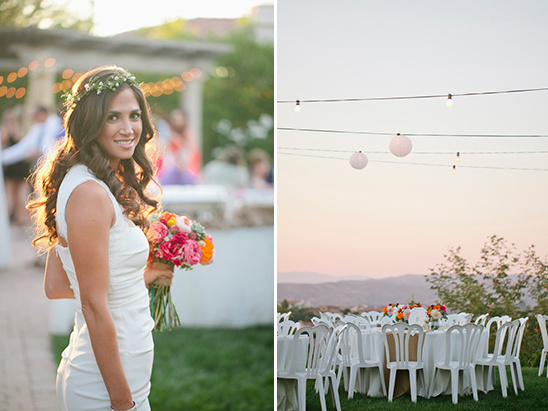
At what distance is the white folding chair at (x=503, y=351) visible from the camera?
3496 mm

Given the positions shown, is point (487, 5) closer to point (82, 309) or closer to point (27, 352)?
point (82, 309)

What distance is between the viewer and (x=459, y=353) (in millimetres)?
3602

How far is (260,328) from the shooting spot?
6086 millimetres

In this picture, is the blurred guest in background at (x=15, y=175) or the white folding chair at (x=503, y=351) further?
the blurred guest in background at (x=15, y=175)

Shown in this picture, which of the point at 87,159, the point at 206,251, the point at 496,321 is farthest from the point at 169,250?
the point at 496,321

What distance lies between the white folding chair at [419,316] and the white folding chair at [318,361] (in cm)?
42

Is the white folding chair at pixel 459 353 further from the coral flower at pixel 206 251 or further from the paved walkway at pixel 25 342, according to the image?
the paved walkway at pixel 25 342

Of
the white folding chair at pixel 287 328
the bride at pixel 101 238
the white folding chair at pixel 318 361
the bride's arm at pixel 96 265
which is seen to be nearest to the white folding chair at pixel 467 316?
the white folding chair at pixel 318 361

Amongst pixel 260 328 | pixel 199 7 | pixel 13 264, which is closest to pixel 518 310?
pixel 260 328

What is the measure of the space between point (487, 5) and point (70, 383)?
2.79 metres

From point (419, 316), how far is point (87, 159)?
2.05 meters

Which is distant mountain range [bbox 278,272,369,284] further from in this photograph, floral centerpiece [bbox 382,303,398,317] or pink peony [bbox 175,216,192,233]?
pink peony [bbox 175,216,192,233]

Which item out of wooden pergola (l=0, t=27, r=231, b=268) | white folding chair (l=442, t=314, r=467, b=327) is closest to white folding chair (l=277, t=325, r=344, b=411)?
white folding chair (l=442, t=314, r=467, b=327)

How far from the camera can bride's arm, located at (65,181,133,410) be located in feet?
6.88
